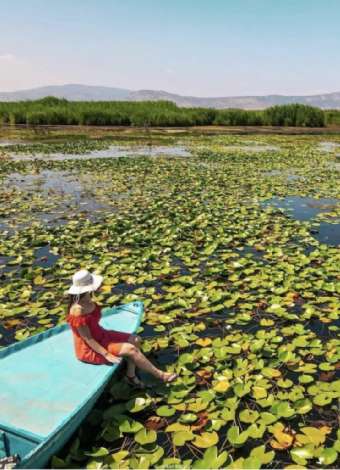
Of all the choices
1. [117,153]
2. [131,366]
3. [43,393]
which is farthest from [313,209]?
[117,153]

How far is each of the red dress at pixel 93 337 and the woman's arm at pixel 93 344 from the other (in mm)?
34

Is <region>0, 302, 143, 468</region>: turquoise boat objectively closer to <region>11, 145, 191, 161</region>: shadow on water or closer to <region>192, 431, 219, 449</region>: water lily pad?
<region>192, 431, 219, 449</region>: water lily pad

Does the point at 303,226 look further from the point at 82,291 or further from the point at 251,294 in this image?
the point at 82,291

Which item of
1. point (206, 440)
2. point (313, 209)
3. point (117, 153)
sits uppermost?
point (117, 153)

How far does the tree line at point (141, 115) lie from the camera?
135ft

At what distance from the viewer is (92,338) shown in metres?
4.02

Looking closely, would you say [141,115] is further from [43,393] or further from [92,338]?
[43,393]

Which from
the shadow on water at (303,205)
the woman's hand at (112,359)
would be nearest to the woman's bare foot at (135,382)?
the woman's hand at (112,359)

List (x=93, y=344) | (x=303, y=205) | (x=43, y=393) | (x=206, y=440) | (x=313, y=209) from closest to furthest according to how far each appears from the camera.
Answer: (x=206, y=440), (x=43, y=393), (x=93, y=344), (x=313, y=209), (x=303, y=205)

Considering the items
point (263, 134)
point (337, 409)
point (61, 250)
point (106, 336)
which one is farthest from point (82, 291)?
point (263, 134)

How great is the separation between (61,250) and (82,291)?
3968mm

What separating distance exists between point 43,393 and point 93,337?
2.29 feet

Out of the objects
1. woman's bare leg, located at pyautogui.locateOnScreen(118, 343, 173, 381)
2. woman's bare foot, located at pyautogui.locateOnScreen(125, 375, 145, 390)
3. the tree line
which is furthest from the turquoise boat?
the tree line

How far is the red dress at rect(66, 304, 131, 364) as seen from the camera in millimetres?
3957
